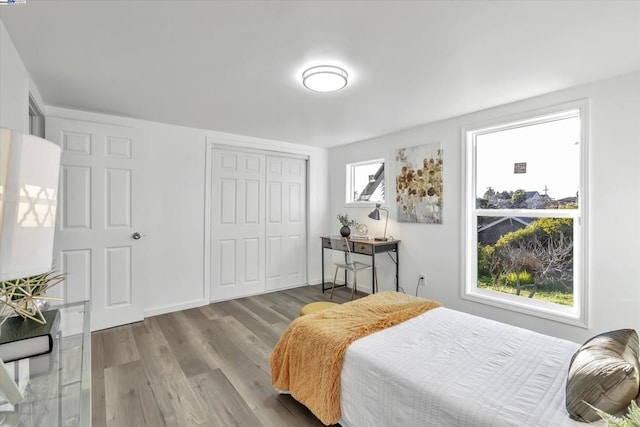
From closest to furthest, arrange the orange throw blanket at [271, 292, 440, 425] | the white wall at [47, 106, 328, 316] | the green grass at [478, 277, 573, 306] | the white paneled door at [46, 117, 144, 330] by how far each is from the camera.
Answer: the orange throw blanket at [271, 292, 440, 425] → the green grass at [478, 277, 573, 306] → the white paneled door at [46, 117, 144, 330] → the white wall at [47, 106, 328, 316]

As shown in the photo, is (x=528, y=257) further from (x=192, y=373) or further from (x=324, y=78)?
(x=192, y=373)

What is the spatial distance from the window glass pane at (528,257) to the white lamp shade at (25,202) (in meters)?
3.40

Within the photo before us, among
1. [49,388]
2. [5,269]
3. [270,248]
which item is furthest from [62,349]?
[270,248]

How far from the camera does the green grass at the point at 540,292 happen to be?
103 inches

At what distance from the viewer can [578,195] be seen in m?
2.49

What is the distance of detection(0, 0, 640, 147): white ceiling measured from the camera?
1.52 m

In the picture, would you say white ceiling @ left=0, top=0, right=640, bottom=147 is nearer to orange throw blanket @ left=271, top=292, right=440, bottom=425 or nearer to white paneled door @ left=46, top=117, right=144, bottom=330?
white paneled door @ left=46, top=117, right=144, bottom=330

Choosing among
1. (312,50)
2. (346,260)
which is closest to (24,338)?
(312,50)

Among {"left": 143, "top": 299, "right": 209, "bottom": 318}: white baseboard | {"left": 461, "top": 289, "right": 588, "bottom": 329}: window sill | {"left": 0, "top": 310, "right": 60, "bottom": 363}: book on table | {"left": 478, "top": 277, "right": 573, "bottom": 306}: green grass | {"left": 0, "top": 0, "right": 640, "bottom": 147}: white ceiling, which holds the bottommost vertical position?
{"left": 143, "top": 299, "right": 209, "bottom": 318}: white baseboard

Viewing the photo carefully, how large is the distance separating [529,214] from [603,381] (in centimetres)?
207

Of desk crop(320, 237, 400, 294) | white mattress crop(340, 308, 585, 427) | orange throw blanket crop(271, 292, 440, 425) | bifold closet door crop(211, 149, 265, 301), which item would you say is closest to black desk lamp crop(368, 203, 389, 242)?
desk crop(320, 237, 400, 294)

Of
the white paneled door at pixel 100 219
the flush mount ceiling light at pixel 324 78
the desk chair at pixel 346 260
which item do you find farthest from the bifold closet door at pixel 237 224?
the flush mount ceiling light at pixel 324 78

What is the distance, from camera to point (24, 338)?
41.8 inches

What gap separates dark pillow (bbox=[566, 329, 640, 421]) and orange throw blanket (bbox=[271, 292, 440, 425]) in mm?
960
